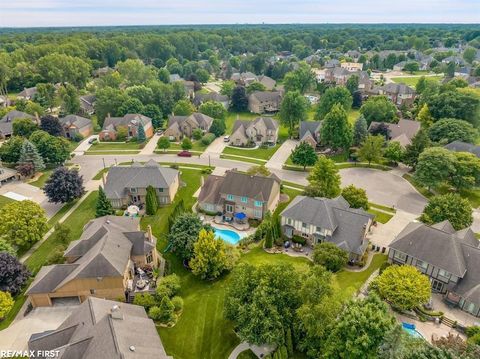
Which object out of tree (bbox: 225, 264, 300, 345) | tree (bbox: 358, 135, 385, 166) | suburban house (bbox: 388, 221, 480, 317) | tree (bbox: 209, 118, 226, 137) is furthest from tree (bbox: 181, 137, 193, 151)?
suburban house (bbox: 388, 221, 480, 317)

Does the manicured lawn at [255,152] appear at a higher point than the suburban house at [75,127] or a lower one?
lower

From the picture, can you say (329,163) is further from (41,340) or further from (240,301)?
(41,340)

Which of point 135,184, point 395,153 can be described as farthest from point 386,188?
point 135,184

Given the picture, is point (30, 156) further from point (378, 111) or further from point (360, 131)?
point (378, 111)

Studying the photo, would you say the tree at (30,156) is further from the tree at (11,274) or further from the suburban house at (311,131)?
the suburban house at (311,131)

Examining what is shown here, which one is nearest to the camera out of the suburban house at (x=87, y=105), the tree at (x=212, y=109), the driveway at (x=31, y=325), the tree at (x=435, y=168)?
the driveway at (x=31, y=325)

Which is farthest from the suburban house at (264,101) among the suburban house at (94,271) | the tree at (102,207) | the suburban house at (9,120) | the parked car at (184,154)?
the suburban house at (94,271)

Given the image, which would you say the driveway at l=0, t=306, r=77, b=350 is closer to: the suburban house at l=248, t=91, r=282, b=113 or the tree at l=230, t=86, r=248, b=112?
the suburban house at l=248, t=91, r=282, b=113
